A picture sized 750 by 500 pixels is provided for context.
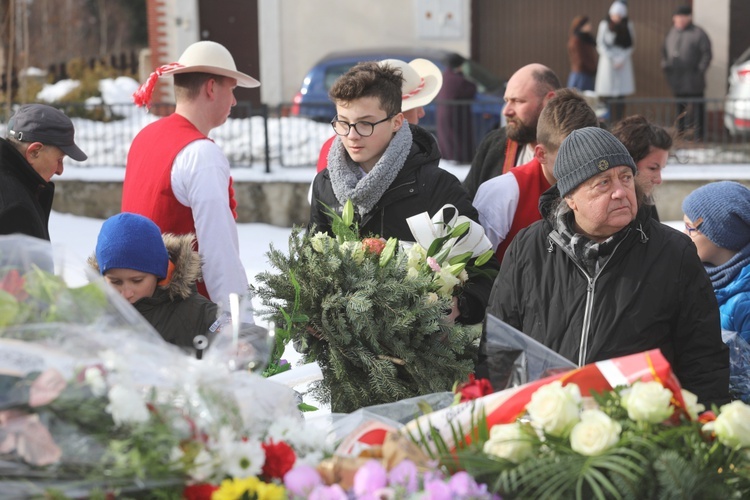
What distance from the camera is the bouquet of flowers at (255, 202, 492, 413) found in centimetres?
339

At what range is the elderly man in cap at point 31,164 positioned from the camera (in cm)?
418

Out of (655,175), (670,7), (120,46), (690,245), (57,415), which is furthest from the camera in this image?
(120,46)

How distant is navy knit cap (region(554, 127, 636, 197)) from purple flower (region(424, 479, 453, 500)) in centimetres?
159

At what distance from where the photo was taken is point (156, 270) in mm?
3471

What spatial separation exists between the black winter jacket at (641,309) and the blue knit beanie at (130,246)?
1200 mm

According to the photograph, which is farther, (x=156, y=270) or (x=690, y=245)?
(x=156, y=270)

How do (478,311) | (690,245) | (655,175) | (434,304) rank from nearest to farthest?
(690,245) → (434,304) → (478,311) → (655,175)

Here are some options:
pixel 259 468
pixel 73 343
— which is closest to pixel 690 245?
pixel 259 468

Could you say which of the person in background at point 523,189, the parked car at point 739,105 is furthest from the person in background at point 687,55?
the person in background at point 523,189

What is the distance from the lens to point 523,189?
4348 millimetres

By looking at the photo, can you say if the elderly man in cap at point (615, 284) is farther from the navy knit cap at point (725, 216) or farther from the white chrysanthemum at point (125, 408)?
the white chrysanthemum at point (125, 408)

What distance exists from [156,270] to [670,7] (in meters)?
15.9

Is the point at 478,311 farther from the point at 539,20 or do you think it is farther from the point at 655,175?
the point at 539,20

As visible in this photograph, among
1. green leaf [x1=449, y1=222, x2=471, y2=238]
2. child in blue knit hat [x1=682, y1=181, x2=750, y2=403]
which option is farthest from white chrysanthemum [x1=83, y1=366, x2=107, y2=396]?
child in blue knit hat [x1=682, y1=181, x2=750, y2=403]
